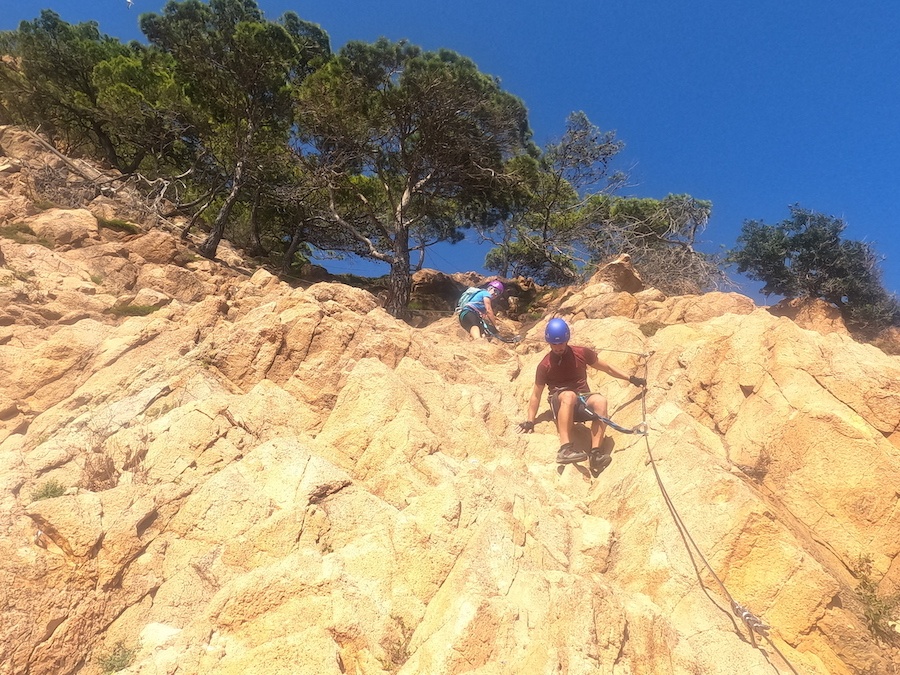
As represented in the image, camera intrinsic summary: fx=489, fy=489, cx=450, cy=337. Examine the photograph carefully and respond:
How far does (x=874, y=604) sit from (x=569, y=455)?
2.86 metres

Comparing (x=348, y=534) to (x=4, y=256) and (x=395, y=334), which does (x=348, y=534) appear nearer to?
(x=395, y=334)

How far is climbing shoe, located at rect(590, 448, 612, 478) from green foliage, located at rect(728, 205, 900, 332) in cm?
1529

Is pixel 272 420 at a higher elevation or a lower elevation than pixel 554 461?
lower

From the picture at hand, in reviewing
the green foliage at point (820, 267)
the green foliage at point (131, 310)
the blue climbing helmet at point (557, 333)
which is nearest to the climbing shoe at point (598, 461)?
the blue climbing helmet at point (557, 333)

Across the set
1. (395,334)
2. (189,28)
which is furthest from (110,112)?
(395,334)

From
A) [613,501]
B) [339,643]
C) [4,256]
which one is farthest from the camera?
[4,256]

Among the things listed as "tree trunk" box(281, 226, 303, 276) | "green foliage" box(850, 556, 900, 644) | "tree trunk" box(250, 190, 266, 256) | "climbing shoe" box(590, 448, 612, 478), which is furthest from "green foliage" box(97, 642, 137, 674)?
"tree trunk" box(250, 190, 266, 256)

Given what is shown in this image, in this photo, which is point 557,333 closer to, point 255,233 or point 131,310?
point 131,310

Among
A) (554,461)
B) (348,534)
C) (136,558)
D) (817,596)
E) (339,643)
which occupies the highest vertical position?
(554,461)

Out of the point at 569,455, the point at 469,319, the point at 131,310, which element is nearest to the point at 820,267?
the point at 469,319

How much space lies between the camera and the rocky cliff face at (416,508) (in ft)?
11.2

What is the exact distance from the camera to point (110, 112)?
18.1 meters

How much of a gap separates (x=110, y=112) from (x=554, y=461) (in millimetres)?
20836

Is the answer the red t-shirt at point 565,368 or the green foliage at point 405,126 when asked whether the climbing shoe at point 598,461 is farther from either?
the green foliage at point 405,126
